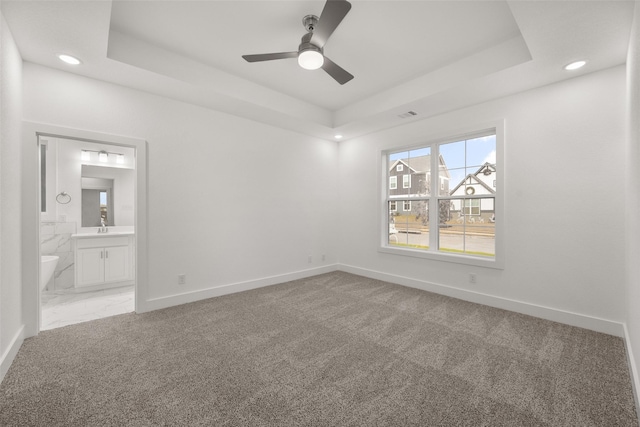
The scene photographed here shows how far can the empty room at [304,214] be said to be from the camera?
1811 millimetres

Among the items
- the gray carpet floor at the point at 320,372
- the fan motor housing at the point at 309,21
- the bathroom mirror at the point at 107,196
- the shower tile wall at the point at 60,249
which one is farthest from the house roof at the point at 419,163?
the shower tile wall at the point at 60,249

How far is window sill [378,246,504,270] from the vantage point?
3.33 m

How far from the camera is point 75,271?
3947 mm

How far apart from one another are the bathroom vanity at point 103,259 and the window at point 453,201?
414cm

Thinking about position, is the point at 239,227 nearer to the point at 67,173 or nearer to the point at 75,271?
the point at 75,271

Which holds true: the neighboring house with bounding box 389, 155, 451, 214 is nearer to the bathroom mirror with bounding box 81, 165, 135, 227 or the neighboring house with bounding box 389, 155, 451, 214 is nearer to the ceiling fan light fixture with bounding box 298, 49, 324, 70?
the ceiling fan light fixture with bounding box 298, 49, 324, 70

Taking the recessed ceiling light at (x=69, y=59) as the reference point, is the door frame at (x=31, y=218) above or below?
below

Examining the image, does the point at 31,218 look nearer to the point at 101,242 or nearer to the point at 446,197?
the point at 101,242

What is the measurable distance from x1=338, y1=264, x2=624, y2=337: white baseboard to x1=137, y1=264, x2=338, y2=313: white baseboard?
135 centimetres

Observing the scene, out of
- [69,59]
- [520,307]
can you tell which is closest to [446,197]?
[520,307]

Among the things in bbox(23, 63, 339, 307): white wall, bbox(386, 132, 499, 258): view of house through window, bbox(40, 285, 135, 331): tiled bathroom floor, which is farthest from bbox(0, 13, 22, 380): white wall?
bbox(386, 132, 499, 258): view of house through window

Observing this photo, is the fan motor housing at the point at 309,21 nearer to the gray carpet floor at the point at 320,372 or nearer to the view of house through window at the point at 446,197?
the view of house through window at the point at 446,197

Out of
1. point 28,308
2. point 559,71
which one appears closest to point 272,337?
point 28,308

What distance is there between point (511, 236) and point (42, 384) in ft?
14.5
